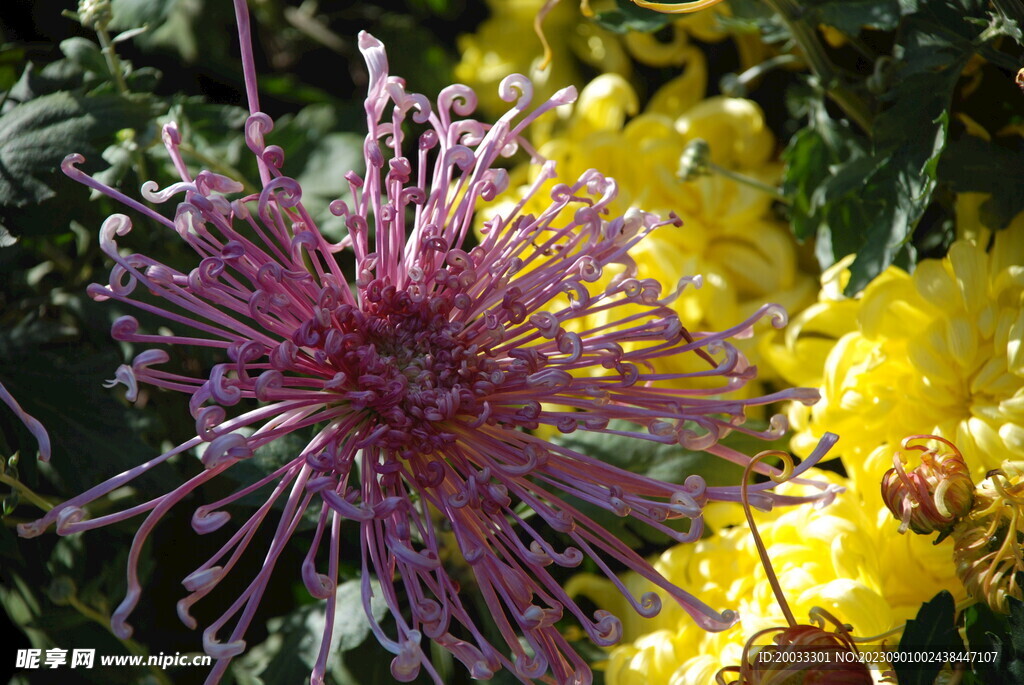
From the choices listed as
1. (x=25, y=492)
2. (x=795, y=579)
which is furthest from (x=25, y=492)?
(x=795, y=579)

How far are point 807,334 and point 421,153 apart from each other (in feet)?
→ 0.90

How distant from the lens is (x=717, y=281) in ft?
1.89

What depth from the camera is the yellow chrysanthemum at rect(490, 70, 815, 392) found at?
1.89ft

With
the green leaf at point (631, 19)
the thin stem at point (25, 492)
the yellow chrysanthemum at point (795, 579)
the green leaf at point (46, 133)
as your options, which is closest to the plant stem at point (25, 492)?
the thin stem at point (25, 492)

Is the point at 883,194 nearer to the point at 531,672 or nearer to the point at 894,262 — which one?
the point at 894,262

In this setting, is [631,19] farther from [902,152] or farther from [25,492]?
[25,492]

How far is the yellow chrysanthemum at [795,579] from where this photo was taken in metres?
0.45

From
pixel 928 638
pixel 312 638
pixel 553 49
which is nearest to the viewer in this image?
pixel 928 638

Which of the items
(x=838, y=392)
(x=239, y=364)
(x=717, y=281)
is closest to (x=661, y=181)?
(x=717, y=281)

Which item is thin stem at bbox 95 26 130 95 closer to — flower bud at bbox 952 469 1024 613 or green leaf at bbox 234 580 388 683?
green leaf at bbox 234 580 388 683

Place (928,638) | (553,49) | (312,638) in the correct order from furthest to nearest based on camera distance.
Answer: (553,49)
(312,638)
(928,638)

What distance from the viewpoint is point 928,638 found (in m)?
0.40

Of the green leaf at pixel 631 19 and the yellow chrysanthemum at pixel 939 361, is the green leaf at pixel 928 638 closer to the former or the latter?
the yellow chrysanthemum at pixel 939 361

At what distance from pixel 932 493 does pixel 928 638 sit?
0.21 ft
